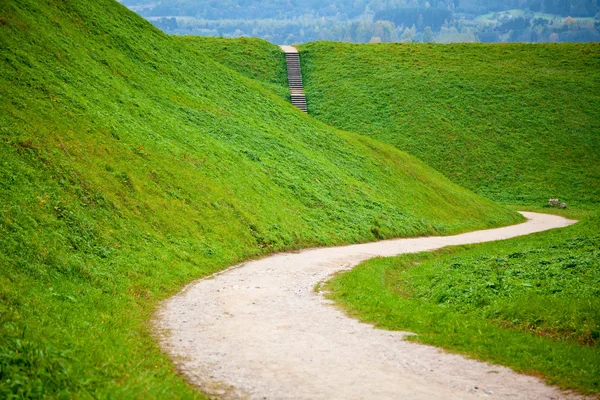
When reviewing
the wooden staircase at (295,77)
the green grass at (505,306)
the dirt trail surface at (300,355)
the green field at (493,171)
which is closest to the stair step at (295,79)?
the wooden staircase at (295,77)

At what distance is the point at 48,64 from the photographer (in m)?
35.1

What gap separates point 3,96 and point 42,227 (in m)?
11.1

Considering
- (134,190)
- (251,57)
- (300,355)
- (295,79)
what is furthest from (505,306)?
(251,57)

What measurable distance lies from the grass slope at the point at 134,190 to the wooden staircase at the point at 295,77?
74.9ft

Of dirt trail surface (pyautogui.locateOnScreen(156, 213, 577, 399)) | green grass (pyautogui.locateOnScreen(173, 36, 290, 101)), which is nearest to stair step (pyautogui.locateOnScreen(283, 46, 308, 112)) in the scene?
green grass (pyautogui.locateOnScreen(173, 36, 290, 101))

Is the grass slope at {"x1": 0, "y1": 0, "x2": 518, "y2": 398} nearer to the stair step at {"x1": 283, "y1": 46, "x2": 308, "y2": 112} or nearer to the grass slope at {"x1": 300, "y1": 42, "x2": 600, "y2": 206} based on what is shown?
the grass slope at {"x1": 300, "y1": 42, "x2": 600, "y2": 206}

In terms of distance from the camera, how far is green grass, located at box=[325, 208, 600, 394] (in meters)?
13.4

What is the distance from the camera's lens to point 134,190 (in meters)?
27.9

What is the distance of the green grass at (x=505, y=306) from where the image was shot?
43.8ft

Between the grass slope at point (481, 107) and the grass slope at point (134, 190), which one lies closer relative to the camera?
the grass slope at point (134, 190)

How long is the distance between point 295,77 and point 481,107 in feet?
95.4

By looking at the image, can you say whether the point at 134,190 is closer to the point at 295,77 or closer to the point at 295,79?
the point at 295,79

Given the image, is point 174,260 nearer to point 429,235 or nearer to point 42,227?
point 42,227

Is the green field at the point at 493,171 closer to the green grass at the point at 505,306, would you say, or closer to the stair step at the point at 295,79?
the green grass at the point at 505,306
